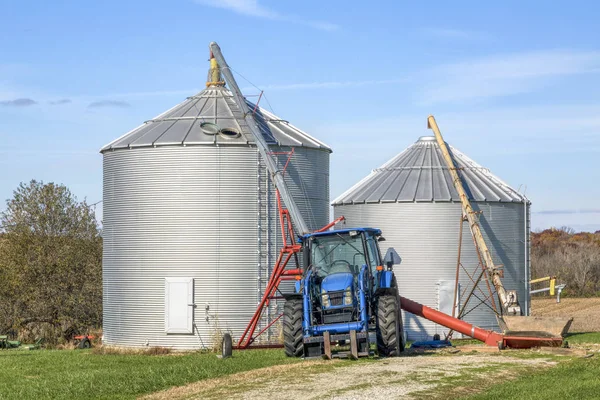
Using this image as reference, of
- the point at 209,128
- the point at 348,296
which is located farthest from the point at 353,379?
the point at 209,128

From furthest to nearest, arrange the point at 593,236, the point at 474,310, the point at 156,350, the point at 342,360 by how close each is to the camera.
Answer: the point at 593,236
the point at 474,310
the point at 156,350
the point at 342,360

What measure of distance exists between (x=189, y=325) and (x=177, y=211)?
4.24 meters

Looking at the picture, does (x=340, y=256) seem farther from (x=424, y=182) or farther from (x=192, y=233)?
(x=424, y=182)

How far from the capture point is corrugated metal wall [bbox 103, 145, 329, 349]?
36500 mm

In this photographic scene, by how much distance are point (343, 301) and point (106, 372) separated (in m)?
6.49

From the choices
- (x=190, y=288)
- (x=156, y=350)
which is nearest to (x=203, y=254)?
(x=190, y=288)

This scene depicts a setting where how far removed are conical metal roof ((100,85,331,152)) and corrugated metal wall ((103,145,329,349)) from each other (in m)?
0.48

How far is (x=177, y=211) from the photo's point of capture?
36.7 meters

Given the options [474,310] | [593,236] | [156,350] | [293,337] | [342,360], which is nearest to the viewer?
[342,360]

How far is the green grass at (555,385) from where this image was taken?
61.4 feet

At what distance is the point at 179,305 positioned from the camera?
36.5m

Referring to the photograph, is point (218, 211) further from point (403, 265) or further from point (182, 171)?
point (403, 265)

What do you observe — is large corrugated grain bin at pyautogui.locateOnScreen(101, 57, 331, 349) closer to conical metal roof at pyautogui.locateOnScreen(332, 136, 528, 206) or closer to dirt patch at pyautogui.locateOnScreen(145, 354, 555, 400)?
conical metal roof at pyautogui.locateOnScreen(332, 136, 528, 206)

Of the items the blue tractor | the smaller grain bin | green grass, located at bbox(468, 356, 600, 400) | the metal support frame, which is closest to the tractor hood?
the blue tractor
